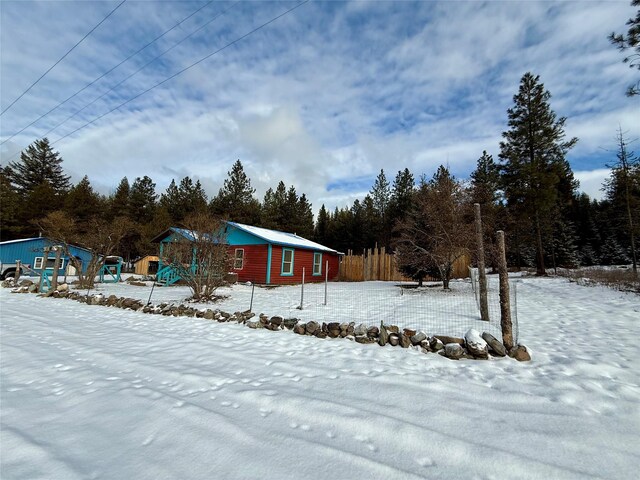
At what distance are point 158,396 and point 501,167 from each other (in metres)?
24.5

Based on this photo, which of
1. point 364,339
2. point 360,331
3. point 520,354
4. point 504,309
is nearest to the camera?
point 520,354

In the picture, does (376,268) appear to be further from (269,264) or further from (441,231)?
(441,231)

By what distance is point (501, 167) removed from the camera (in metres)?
21.5

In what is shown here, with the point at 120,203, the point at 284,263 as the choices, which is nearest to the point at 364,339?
the point at 284,263

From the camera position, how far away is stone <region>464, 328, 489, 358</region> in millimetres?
4613

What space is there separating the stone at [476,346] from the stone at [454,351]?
14cm

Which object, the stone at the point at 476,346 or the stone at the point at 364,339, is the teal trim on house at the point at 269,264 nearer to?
the stone at the point at 364,339

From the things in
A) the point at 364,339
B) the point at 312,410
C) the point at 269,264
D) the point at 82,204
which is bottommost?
the point at 312,410

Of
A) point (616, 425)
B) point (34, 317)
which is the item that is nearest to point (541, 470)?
point (616, 425)

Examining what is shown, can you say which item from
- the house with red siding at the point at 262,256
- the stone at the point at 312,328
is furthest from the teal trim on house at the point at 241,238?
the stone at the point at 312,328

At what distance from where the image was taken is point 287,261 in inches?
744

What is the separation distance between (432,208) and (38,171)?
49876 mm

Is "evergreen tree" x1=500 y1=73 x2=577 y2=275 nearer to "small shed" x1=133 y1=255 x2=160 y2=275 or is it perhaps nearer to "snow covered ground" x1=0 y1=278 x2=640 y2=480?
"snow covered ground" x1=0 y1=278 x2=640 y2=480

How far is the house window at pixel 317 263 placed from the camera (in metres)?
21.7
